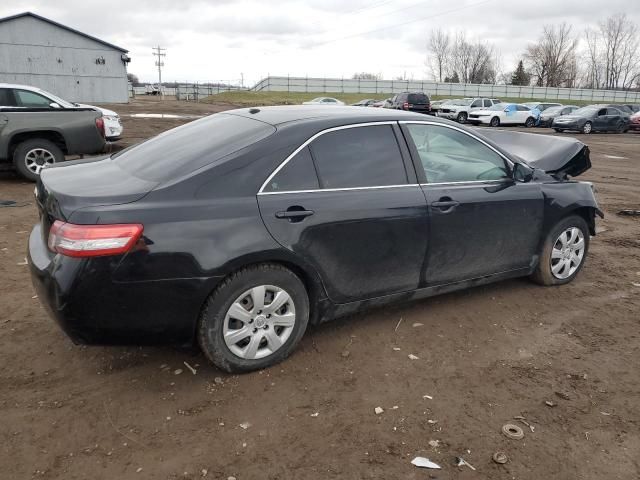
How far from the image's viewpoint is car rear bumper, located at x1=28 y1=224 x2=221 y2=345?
107 inches

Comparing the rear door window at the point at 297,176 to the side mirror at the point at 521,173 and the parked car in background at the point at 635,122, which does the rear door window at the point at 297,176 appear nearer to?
the side mirror at the point at 521,173

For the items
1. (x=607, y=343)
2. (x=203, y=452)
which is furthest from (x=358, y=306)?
(x=607, y=343)

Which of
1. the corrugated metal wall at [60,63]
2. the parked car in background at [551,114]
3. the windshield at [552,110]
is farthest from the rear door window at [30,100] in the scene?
the corrugated metal wall at [60,63]

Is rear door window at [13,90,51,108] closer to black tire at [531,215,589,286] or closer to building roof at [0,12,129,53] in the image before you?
black tire at [531,215,589,286]

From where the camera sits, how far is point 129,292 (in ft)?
9.14

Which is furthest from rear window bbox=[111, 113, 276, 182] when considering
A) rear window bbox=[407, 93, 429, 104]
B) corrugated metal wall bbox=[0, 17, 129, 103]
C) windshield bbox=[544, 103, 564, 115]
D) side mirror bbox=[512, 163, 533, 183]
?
corrugated metal wall bbox=[0, 17, 129, 103]

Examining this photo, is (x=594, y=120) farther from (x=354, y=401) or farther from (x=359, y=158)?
(x=354, y=401)

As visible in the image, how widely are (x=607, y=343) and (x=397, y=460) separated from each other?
7.09 ft

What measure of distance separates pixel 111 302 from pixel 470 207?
2584 mm

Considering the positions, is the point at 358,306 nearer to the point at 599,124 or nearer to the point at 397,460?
the point at 397,460

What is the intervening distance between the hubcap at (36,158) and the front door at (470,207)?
7232 millimetres

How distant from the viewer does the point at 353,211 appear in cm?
340

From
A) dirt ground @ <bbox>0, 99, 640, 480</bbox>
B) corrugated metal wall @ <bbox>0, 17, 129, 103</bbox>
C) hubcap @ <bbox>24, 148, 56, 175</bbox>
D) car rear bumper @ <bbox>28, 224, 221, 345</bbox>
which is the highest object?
corrugated metal wall @ <bbox>0, 17, 129, 103</bbox>

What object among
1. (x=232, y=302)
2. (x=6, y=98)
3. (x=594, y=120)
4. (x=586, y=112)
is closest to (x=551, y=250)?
(x=232, y=302)
